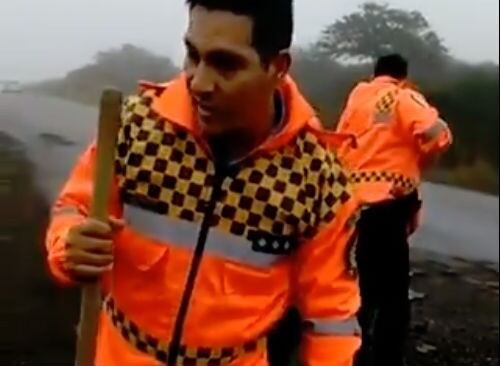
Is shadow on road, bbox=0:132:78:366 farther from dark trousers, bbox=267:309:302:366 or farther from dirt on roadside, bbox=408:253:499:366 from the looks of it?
dark trousers, bbox=267:309:302:366

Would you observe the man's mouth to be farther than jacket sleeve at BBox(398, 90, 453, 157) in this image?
No

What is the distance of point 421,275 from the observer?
11.3 m

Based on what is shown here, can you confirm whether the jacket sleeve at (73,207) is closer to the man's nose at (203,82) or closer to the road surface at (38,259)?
the man's nose at (203,82)

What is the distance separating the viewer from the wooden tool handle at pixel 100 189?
9.02 feet

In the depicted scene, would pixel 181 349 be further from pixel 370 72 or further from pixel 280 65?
pixel 370 72

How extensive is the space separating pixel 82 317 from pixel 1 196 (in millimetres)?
3424

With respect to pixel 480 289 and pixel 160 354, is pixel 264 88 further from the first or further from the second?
pixel 480 289

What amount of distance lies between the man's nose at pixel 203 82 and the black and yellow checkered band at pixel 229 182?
126 mm

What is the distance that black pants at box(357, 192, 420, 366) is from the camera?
7188 mm

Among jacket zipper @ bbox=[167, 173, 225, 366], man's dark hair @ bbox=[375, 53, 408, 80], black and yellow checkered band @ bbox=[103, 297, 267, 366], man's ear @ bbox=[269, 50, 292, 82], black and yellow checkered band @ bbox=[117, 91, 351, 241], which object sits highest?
man's ear @ bbox=[269, 50, 292, 82]

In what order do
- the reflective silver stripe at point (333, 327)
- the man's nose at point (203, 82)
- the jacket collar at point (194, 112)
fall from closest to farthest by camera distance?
1. the man's nose at point (203, 82)
2. the jacket collar at point (194, 112)
3. the reflective silver stripe at point (333, 327)

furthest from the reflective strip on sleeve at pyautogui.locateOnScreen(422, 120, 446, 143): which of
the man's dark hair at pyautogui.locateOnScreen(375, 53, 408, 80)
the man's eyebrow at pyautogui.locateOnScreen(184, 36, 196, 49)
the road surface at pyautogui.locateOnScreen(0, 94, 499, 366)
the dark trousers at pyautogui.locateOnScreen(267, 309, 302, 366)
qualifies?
the man's eyebrow at pyautogui.locateOnScreen(184, 36, 196, 49)

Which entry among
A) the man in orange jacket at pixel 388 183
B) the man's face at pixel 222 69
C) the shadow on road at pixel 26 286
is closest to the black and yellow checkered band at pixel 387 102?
the man in orange jacket at pixel 388 183

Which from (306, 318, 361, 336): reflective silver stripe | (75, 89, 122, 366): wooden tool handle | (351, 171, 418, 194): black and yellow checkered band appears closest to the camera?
(75, 89, 122, 366): wooden tool handle
